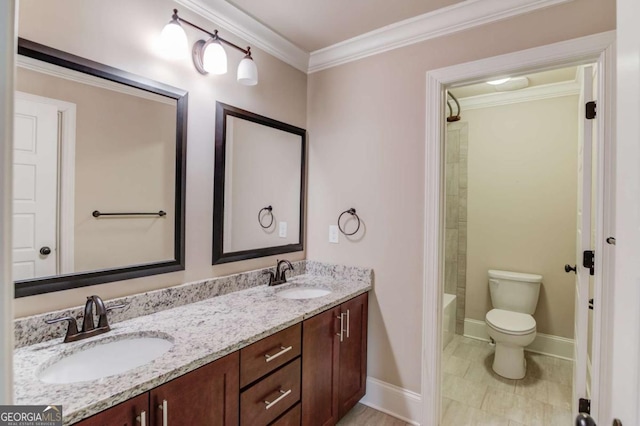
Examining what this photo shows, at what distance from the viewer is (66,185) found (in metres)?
1.27

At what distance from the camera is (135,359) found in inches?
49.7

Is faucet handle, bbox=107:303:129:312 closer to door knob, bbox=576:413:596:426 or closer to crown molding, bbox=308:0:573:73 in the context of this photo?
door knob, bbox=576:413:596:426

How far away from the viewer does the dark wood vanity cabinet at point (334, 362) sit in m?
1.61

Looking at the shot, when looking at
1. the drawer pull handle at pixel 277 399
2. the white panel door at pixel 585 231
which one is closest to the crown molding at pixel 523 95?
the white panel door at pixel 585 231

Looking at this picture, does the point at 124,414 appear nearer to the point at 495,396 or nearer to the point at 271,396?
the point at 271,396

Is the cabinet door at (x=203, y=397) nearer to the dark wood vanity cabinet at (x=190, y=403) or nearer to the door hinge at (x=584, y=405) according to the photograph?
the dark wood vanity cabinet at (x=190, y=403)

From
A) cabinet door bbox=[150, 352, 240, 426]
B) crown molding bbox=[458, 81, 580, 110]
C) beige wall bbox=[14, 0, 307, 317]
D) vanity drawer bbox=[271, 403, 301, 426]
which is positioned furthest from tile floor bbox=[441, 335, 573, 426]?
crown molding bbox=[458, 81, 580, 110]

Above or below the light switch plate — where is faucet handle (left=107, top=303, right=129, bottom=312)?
below

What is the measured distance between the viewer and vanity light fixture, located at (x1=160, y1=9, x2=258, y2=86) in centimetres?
150

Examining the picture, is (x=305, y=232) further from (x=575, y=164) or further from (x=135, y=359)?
(x=575, y=164)

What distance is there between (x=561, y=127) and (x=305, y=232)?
251 cm

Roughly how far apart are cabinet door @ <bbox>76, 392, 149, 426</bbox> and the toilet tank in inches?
121

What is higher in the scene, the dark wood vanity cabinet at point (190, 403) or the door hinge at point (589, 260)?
the door hinge at point (589, 260)

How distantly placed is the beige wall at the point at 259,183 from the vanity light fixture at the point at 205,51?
0.92ft
